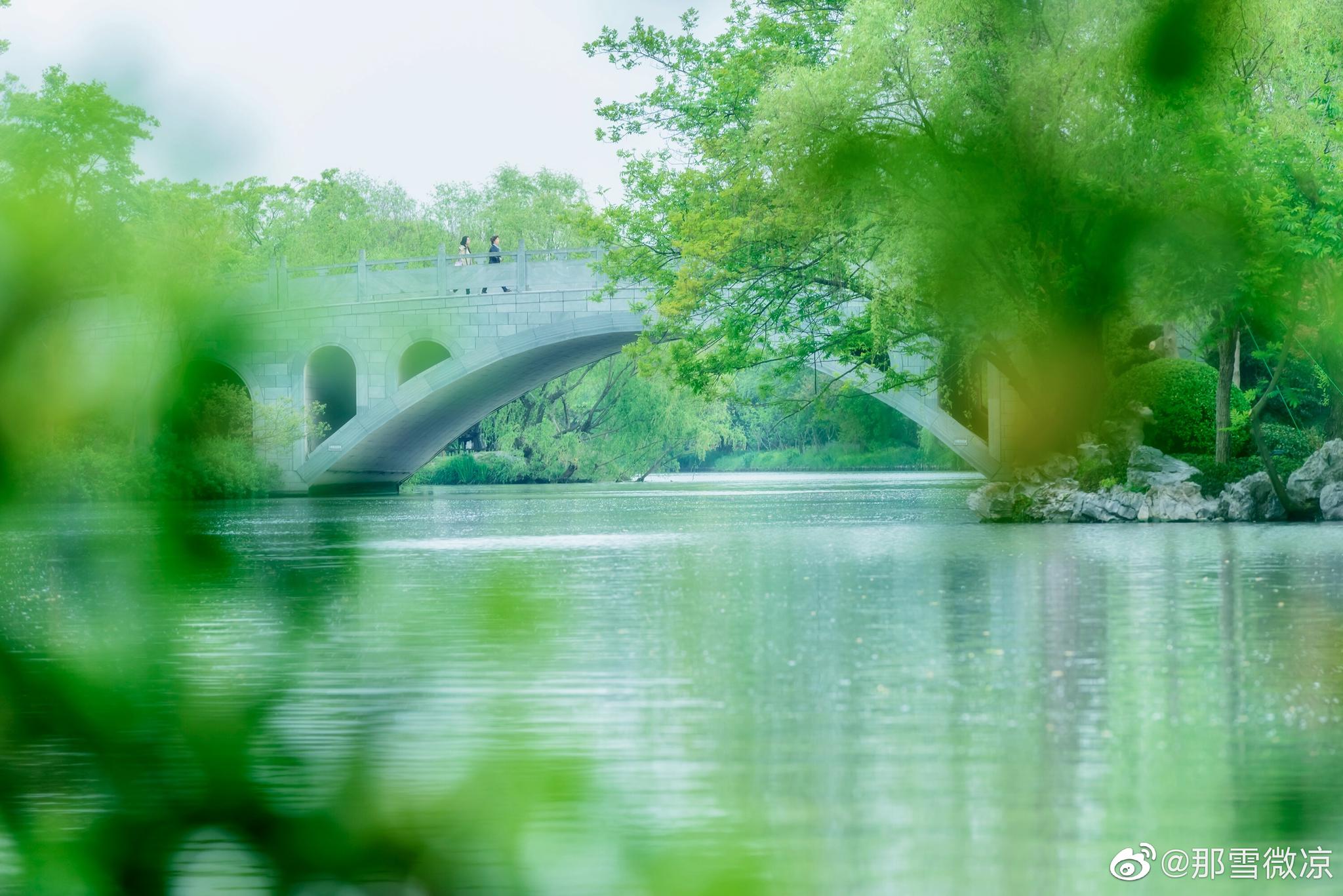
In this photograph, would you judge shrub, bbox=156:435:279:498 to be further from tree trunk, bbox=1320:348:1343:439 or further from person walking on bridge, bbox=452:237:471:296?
tree trunk, bbox=1320:348:1343:439

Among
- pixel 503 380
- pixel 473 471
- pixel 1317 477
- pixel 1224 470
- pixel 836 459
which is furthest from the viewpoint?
pixel 836 459

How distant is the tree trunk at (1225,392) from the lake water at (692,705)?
7.02 meters

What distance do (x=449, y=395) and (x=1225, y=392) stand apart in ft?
61.7

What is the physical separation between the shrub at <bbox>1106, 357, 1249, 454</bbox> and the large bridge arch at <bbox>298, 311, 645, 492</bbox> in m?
11.2

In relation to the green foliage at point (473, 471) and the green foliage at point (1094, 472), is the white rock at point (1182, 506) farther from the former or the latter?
the green foliage at point (473, 471)

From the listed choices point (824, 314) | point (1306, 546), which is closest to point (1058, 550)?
point (1306, 546)

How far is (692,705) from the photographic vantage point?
18.8 ft

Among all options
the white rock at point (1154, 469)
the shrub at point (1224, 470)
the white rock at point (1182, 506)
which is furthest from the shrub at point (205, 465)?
the shrub at point (1224, 470)

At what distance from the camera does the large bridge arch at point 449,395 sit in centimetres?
3219

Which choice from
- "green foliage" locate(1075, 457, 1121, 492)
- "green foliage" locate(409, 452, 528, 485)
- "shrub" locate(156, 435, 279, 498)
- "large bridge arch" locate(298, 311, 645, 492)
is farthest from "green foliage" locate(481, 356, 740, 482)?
"shrub" locate(156, 435, 279, 498)

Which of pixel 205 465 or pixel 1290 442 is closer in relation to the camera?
pixel 205 465

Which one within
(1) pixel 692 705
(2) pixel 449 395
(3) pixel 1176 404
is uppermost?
(2) pixel 449 395

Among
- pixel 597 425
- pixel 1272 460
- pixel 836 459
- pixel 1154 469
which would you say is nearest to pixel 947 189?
pixel 1272 460

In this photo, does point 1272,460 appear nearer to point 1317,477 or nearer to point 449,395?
point 1317,477
